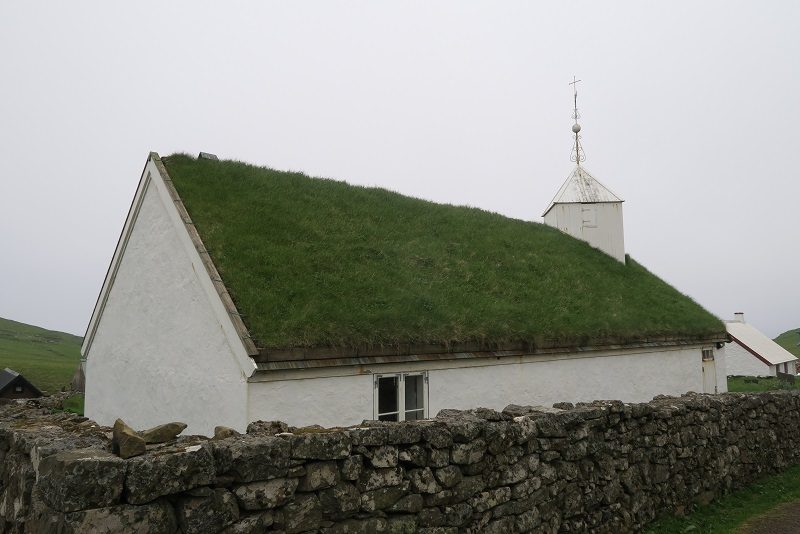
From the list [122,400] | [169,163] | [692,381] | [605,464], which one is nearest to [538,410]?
[605,464]

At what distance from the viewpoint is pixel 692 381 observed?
16.8m

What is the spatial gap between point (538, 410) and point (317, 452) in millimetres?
3395

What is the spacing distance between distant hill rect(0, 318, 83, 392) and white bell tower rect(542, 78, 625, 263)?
2465 centimetres

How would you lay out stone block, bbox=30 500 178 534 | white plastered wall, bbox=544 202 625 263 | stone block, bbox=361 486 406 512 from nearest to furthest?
stone block, bbox=30 500 178 534
stone block, bbox=361 486 406 512
white plastered wall, bbox=544 202 625 263

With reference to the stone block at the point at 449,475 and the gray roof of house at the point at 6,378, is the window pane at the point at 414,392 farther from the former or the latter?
the gray roof of house at the point at 6,378

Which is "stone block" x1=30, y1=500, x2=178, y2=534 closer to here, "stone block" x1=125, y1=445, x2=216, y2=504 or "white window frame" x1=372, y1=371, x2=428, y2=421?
"stone block" x1=125, y1=445, x2=216, y2=504

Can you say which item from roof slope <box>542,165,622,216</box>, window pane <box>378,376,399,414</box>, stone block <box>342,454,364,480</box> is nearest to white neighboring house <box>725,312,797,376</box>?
roof slope <box>542,165,622,216</box>

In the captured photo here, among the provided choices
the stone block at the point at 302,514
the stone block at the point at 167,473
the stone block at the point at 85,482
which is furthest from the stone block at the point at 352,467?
the stone block at the point at 85,482

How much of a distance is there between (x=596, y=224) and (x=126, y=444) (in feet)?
70.0

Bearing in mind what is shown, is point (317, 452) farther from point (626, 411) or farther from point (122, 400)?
point (122, 400)

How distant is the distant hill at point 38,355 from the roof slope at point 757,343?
147 ft

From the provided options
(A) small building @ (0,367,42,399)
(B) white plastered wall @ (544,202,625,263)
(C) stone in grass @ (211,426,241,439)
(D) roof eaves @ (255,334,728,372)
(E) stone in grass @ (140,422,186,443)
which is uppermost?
(B) white plastered wall @ (544,202,625,263)

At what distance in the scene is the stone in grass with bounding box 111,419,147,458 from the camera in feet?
13.4

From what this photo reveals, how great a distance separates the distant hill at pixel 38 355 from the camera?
34000 millimetres
